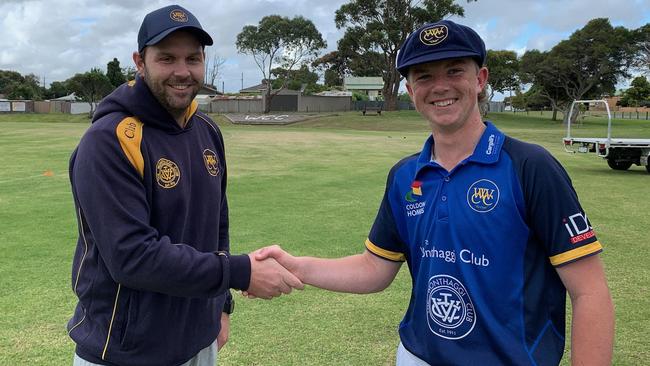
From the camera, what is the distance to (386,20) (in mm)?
58656

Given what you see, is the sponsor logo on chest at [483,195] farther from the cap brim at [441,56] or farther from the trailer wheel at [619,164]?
the trailer wheel at [619,164]

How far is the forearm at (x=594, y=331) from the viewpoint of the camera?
183 centimetres

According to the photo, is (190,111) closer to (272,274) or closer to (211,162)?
(211,162)

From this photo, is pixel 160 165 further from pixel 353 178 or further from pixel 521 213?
pixel 353 178

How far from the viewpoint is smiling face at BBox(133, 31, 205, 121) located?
2404mm

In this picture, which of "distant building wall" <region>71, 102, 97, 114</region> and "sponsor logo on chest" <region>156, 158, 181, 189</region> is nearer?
"sponsor logo on chest" <region>156, 158, 181, 189</region>

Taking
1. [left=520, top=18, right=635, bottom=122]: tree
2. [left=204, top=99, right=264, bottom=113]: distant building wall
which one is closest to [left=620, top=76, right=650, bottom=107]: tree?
[left=520, top=18, right=635, bottom=122]: tree

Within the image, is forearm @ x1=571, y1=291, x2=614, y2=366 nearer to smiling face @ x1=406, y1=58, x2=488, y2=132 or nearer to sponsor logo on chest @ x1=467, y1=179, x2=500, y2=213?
sponsor logo on chest @ x1=467, y1=179, x2=500, y2=213

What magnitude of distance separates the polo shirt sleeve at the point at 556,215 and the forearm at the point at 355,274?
77 cm

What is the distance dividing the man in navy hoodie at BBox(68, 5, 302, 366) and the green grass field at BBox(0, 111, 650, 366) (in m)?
1.77

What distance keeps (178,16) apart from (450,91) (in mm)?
1160

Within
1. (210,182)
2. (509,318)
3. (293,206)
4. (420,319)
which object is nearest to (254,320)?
(210,182)

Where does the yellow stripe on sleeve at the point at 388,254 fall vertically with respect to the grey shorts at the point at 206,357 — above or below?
above

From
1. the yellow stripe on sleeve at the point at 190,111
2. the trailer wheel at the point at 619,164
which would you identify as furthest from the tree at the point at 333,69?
the yellow stripe on sleeve at the point at 190,111
